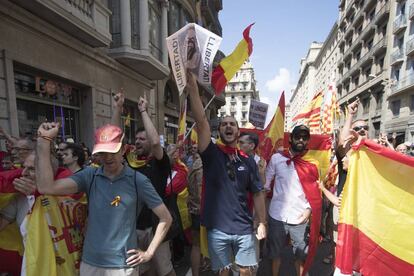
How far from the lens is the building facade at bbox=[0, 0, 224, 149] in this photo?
17.8ft

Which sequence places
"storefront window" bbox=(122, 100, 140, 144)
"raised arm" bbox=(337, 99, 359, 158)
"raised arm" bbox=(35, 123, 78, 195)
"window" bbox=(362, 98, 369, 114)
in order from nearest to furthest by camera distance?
"raised arm" bbox=(35, 123, 78, 195)
"raised arm" bbox=(337, 99, 359, 158)
"storefront window" bbox=(122, 100, 140, 144)
"window" bbox=(362, 98, 369, 114)

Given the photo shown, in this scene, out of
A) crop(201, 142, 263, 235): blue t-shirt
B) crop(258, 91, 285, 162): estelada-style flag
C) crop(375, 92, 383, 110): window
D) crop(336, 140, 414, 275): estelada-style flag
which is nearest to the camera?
crop(336, 140, 414, 275): estelada-style flag

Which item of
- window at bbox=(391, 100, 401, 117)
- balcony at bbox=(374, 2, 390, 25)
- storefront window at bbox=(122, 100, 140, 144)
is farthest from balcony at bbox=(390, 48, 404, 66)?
storefront window at bbox=(122, 100, 140, 144)

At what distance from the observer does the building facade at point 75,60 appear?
17.8 ft

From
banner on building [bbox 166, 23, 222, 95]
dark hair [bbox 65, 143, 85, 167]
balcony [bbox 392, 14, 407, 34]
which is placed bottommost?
dark hair [bbox 65, 143, 85, 167]

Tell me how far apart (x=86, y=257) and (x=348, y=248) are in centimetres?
221

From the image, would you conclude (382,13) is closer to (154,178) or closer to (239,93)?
(154,178)

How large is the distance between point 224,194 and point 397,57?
2836 cm

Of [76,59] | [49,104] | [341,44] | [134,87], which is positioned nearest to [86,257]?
[49,104]

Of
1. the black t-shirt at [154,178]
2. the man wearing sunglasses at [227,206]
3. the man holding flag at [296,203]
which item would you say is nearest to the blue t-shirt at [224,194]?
the man wearing sunglasses at [227,206]

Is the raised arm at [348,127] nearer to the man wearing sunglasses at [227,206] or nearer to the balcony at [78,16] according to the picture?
the man wearing sunglasses at [227,206]

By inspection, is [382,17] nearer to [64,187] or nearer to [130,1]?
[130,1]

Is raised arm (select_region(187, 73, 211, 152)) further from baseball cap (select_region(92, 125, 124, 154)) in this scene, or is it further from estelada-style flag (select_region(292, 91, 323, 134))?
estelada-style flag (select_region(292, 91, 323, 134))

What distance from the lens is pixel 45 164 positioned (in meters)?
1.61
